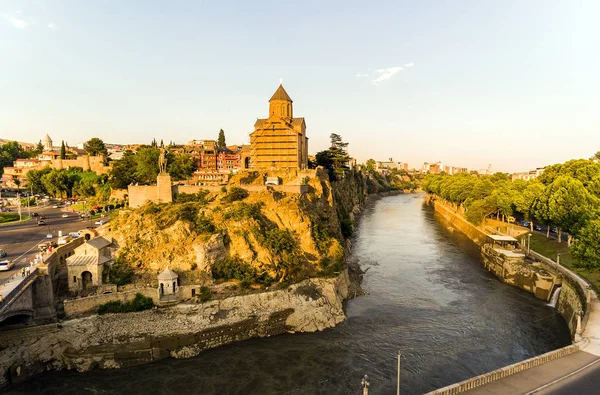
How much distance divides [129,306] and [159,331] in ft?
11.3

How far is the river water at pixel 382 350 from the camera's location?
2492 cm

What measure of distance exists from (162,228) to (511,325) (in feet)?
115

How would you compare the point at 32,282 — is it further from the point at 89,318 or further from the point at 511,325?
the point at 511,325

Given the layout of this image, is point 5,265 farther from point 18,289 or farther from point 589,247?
point 589,247

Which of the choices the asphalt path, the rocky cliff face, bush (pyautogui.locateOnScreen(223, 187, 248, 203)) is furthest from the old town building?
the asphalt path

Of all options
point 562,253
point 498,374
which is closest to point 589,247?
point 562,253

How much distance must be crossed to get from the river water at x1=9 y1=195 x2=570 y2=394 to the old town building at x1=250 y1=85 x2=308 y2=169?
27513mm

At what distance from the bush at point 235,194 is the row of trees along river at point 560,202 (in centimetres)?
3425

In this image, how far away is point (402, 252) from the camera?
60344 millimetres

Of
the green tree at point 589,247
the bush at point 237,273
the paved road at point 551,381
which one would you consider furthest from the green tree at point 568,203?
the bush at point 237,273

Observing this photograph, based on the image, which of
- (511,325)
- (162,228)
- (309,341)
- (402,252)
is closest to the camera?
(309,341)

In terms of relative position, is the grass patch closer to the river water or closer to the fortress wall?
the river water

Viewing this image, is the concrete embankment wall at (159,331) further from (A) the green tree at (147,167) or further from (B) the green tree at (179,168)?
(B) the green tree at (179,168)

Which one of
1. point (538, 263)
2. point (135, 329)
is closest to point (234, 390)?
point (135, 329)
